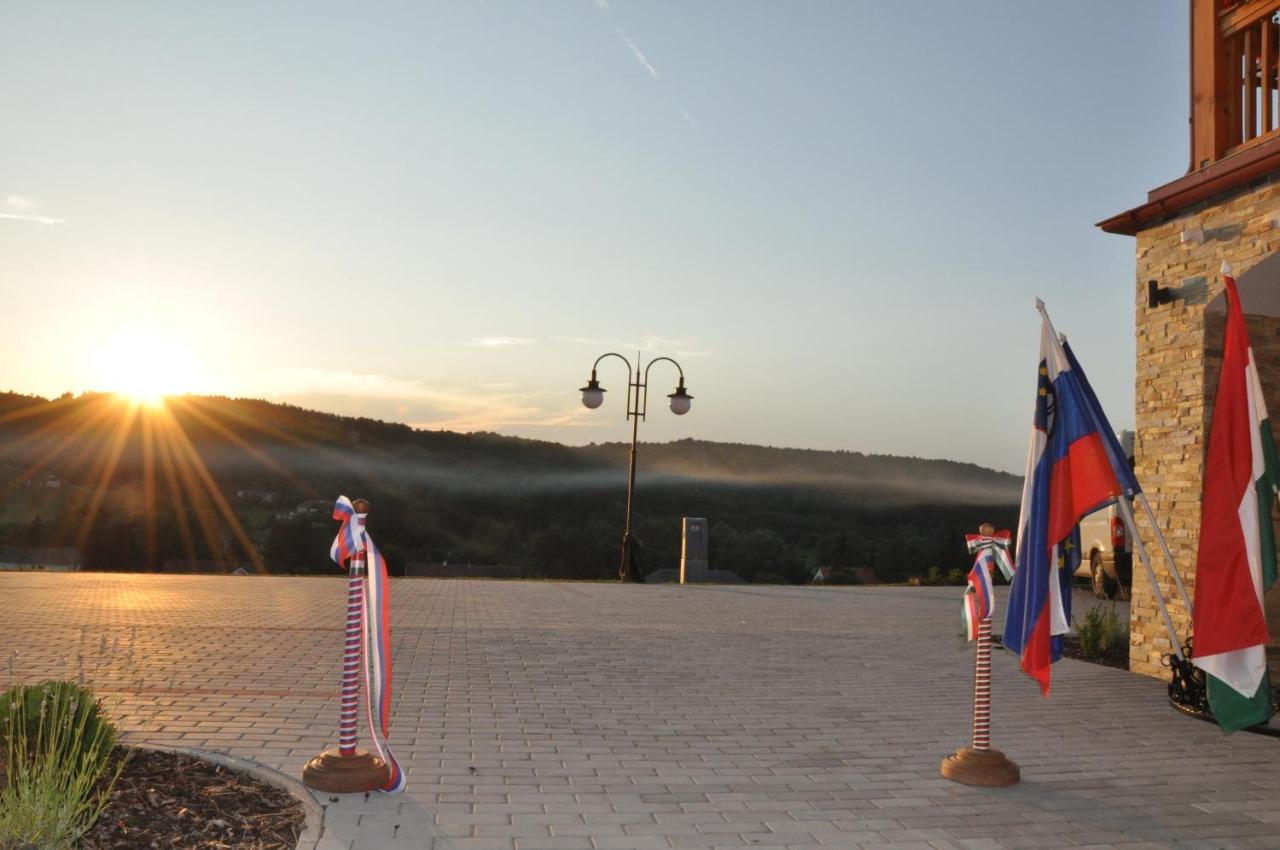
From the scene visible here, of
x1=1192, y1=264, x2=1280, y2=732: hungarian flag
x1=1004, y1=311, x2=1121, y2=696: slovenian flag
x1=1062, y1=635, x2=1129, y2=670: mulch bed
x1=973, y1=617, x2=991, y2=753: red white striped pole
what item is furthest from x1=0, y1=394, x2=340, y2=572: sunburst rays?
x1=1192, y1=264, x2=1280, y2=732: hungarian flag

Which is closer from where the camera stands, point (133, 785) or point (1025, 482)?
point (133, 785)

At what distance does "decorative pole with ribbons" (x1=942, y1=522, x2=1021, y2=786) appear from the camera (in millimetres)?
6152

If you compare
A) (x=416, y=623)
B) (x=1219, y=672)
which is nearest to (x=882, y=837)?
(x=1219, y=672)

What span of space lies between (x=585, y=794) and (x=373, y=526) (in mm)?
42287

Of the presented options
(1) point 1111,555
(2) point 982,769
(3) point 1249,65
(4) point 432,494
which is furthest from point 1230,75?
(4) point 432,494

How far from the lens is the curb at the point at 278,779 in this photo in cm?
491

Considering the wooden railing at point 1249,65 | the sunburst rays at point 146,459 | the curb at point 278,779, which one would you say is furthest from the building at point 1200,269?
the sunburst rays at point 146,459

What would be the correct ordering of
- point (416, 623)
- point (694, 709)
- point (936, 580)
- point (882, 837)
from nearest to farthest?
point (882, 837) < point (694, 709) < point (416, 623) < point (936, 580)

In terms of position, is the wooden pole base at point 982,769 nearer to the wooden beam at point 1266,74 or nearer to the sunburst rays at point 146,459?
the wooden beam at point 1266,74

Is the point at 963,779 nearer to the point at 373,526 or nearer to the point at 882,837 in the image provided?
the point at 882,837

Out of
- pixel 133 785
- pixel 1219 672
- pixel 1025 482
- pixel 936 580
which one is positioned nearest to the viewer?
pixel 133 785

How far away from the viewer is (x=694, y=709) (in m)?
8.23

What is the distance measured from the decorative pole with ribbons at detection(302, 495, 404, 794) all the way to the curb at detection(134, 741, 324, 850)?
10 cm

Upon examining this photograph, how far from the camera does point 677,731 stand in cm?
742
